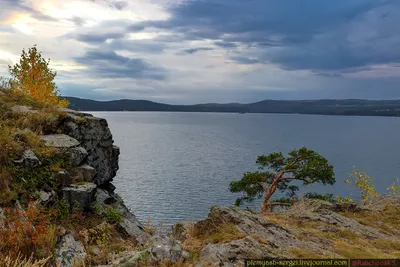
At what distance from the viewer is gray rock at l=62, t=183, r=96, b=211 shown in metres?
13.9

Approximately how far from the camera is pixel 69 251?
981 cm

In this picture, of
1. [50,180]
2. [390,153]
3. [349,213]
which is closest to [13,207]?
[50,180]

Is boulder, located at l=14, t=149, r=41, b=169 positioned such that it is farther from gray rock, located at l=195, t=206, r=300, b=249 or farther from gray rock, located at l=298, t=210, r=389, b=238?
gray rock, located at l=298, t=210, r=389, b=238

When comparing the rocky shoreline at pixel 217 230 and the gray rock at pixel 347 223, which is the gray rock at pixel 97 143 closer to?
the rocky shoreline at pixel 217 230

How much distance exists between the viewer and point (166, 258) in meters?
7.28

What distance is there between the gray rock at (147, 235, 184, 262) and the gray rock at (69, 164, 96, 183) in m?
8.61

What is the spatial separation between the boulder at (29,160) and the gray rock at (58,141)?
183 cm

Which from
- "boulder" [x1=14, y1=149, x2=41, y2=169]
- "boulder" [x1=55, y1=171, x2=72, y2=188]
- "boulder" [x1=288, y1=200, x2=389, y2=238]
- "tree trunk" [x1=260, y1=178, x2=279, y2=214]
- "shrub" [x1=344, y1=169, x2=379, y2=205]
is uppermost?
"boulder" [x1=14, y1=149, x2=41, y2=169]

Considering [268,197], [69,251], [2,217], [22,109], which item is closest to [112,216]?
[69,251]

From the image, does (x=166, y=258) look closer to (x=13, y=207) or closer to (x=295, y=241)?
(x=295, y=241)

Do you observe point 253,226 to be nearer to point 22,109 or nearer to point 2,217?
point 2,217

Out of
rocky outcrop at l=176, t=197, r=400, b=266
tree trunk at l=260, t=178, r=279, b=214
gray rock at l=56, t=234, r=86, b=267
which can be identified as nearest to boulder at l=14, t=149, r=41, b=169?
gray rock at l=56, t=234, r=86, b=267

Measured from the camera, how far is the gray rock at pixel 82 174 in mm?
15344

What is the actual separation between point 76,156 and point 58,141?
1200mm
